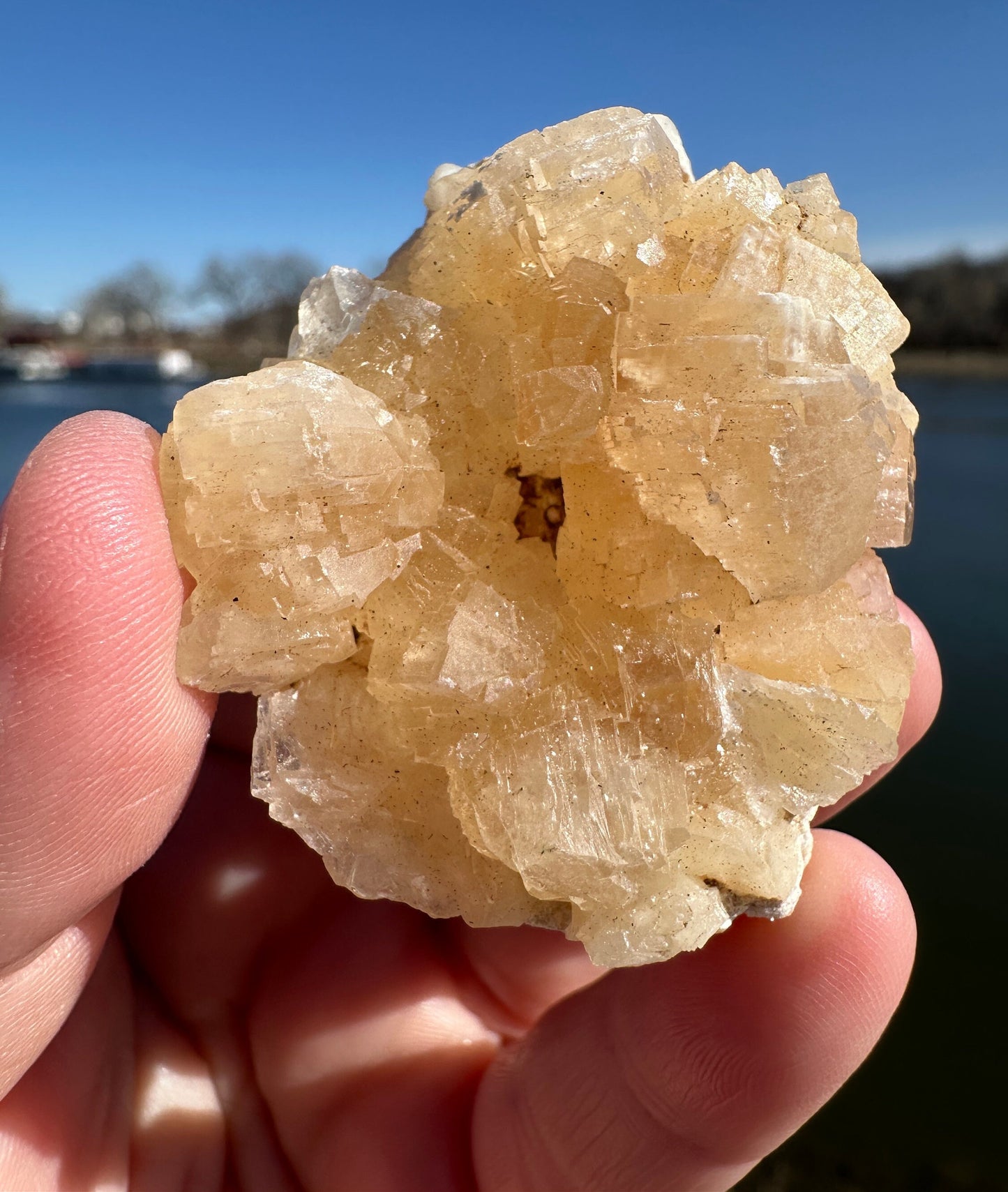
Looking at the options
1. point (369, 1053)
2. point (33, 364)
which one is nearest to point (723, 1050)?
point (369, 1053)

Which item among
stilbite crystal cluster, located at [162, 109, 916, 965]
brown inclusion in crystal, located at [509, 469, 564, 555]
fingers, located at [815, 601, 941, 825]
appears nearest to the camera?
stilbite crystal cluster, located at [162, 109, 916, 965]

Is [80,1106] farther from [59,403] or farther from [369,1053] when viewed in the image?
[59,403]

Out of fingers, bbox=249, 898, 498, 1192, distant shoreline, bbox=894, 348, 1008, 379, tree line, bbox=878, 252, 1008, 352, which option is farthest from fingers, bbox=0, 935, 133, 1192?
tree line, bbox=878, 252, 1008, 352

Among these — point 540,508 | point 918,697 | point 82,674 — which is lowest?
point 918,697

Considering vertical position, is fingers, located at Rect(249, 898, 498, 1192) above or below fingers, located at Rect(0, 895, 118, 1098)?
below

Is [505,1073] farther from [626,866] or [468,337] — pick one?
[468,337]

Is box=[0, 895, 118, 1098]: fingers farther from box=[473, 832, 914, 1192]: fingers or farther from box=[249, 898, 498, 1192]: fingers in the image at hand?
box=[473, 832, 914, 1192]: fingers

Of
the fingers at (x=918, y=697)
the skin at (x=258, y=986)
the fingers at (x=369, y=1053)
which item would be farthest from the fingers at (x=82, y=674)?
the fingers at (x=918, y=697)

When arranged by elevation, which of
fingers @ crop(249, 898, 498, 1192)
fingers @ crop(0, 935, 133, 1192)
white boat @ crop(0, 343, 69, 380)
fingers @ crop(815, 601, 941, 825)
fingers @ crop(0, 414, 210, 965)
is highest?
white boat @ crop(0, 343, 69, 380)
